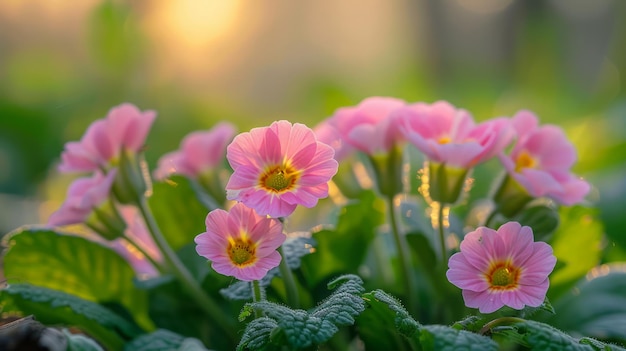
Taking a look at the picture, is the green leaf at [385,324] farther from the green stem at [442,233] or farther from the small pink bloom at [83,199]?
the small pink bloom at [83,199]

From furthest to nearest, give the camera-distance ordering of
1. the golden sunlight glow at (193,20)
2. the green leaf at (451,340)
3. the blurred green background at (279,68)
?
the golden sunlight glow at (193,20), the blurred green background at (279,68), the green leaf at (451,340)

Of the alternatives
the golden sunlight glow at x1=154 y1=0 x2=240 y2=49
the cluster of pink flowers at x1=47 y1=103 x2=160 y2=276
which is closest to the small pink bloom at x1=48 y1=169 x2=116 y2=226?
the cluster of pink flowers at x1=47 y1=103 x2=160 y2=276

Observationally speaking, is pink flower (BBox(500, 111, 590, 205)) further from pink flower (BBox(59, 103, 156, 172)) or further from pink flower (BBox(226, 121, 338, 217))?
pink flower (BBox(59, 103, 156, 172))

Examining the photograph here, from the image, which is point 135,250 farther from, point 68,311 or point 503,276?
point 503,276

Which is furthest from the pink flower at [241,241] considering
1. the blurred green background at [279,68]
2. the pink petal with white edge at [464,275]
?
the blurred green background at [279,68]

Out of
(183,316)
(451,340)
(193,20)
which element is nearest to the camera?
(451,340)

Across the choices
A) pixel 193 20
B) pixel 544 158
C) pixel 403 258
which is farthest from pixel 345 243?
pixel 193 20

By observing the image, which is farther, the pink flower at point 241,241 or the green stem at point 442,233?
the green stem at point 442,233
